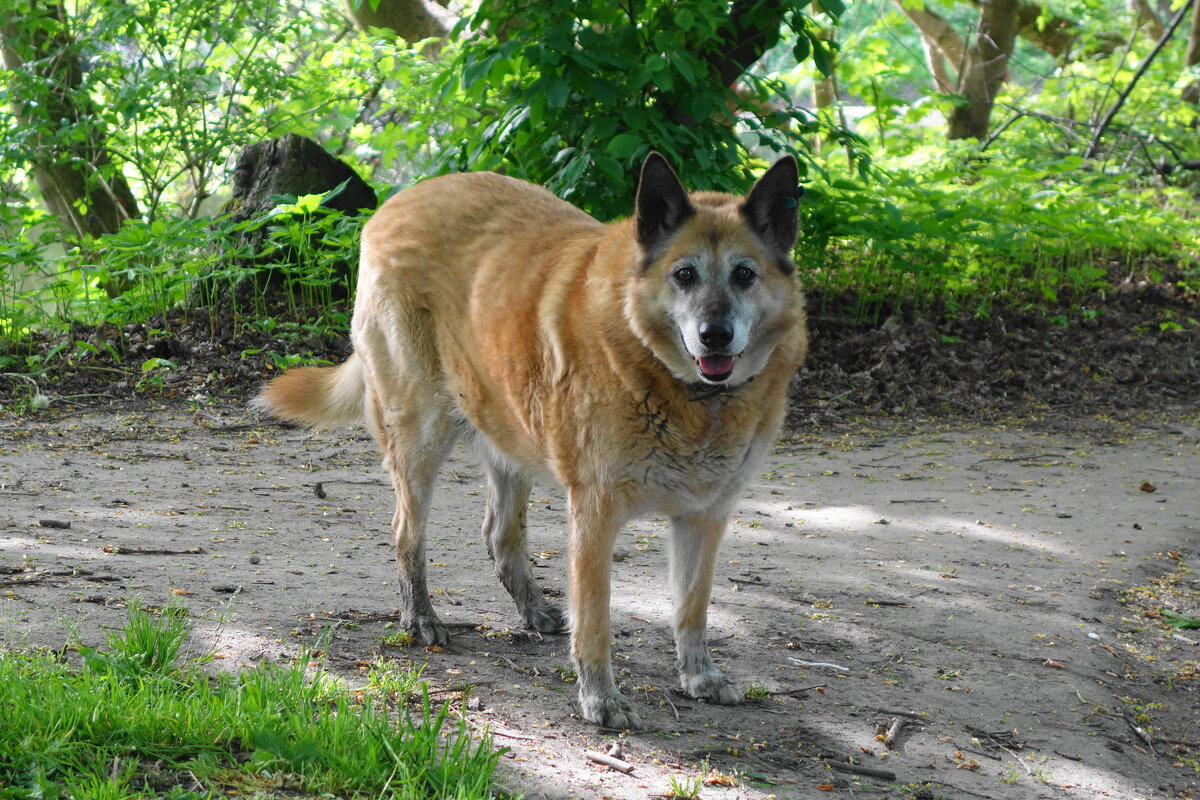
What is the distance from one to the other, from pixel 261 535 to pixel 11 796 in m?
2.61

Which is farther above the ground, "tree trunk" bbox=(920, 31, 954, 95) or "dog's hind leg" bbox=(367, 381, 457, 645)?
"tree trunk" bbox=(920, 31, 954, 95)

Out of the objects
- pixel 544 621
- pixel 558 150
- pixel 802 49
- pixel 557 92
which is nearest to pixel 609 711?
pixel 544 621

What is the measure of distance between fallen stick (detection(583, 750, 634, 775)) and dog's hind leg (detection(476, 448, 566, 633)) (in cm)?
112

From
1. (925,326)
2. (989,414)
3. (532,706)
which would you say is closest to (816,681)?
(532,706)

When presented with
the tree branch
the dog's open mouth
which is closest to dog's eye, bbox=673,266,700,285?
the dog's open mouth

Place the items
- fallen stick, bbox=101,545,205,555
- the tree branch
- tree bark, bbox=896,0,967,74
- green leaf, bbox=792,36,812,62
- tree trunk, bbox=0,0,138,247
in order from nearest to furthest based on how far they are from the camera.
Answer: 1. fallen stick, bbox=101,545,205,555
2. green leaf, bbox=792,36,812,62
3. tree trunk, bbox=0,0,138,247
4. the tree branch
5. tree bark, bbox=896,0,967,74

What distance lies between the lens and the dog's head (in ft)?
10.3

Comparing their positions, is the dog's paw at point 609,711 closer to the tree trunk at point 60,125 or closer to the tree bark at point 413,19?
the tree trunk at point 60,125

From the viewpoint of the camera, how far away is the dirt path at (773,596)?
10.1ft

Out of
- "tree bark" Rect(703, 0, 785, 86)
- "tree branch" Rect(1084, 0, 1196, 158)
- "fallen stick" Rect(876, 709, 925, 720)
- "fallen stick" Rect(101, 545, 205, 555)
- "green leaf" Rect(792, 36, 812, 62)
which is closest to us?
"fallen stick" Rect(876, 709, 925, 720)

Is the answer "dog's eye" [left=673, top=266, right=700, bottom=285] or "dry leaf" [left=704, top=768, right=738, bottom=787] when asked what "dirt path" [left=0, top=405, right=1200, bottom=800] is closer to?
"dry leaf" [left=704, top=768, right=738, bottom=787]

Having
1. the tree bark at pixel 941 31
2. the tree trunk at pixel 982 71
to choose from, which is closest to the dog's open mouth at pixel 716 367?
the tree trunk at pixel 982 71

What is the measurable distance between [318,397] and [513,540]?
1.19m

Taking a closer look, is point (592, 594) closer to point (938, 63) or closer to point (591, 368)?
point (591, 368)
